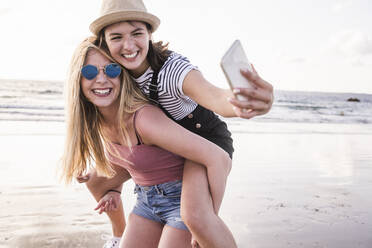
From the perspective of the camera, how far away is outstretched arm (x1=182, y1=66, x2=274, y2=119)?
180 centimetres

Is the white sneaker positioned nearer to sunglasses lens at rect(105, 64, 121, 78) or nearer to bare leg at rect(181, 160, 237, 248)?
bare leg at rect(181, 160, 237, 248)

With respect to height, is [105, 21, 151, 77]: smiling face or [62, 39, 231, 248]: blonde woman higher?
[105, 21, 151, 77]: smiling face

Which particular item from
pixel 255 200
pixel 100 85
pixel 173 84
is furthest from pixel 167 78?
pixel 255 200

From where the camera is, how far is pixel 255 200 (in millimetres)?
5406

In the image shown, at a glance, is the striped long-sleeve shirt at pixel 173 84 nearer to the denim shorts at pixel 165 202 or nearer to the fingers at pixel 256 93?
the denim shorts at pixel 165 202

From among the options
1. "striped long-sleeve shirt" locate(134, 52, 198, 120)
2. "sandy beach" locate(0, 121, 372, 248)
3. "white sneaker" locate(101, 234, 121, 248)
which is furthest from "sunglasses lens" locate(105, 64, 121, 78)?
"sandy beach" locate(0, 121, 372, 248)

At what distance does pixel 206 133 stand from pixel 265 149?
640 centimetres

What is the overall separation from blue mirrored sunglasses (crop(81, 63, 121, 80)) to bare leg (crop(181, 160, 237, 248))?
0.86m

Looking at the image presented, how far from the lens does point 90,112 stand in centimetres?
311

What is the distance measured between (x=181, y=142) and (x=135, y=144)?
0.41 m

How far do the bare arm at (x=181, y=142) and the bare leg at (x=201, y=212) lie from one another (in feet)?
0.23

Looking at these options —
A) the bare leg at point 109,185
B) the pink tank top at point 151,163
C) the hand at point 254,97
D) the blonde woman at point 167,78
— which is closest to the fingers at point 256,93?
the hand at point 254,97

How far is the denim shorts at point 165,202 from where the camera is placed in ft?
9.94

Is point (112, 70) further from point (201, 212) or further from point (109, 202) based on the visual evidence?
point (109, 202)
